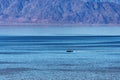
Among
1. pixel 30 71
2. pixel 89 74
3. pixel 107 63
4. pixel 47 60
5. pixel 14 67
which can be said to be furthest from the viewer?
pixel 47 60

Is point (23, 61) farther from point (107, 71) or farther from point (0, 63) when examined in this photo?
point (107, 71)

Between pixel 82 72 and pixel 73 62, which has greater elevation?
pixel 73 62

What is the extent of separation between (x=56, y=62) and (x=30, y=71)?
22.2ft

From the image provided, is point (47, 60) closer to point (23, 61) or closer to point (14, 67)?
point (23, 61)

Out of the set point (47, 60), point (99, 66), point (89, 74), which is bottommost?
point (89, 74)

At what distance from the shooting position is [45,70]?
34969mm

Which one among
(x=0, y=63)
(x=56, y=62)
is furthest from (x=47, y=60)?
(x=0, y=63)

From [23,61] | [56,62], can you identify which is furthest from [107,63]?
[23,61]

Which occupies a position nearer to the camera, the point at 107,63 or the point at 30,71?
the point at 30,71

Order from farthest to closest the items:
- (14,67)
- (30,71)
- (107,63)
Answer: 1. (107,63)
2. (14,67)
3. (30,71)

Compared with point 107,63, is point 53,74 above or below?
below

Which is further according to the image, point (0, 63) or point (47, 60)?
point (47, 60)

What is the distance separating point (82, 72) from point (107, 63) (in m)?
6.53

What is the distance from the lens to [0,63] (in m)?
39.9
